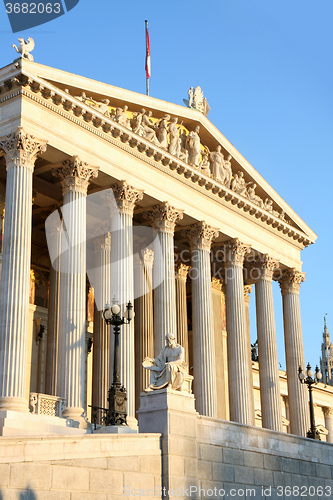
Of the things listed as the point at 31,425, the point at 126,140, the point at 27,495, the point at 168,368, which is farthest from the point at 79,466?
the point at 126,140

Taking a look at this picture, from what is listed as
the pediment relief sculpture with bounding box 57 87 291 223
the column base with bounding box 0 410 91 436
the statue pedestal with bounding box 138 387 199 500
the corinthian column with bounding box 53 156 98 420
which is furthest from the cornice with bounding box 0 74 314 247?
the statue pedestal with bounding box 138 387 199 500

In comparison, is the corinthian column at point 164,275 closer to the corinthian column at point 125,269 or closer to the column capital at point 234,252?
the corinthian column at point 125,269

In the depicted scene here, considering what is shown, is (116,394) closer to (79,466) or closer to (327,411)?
(79,466)

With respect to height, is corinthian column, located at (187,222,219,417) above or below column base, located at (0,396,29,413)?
above

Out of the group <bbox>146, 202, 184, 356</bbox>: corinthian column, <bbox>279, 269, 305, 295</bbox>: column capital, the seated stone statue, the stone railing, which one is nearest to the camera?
the seated stone statue

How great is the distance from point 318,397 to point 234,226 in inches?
1154

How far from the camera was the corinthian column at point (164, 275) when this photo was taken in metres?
34.8

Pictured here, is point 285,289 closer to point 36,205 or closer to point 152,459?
point 36,205

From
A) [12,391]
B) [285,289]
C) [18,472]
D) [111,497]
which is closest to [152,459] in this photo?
[111,497]

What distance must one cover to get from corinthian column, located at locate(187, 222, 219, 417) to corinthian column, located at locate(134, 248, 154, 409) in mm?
2407

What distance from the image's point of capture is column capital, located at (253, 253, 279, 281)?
144ft

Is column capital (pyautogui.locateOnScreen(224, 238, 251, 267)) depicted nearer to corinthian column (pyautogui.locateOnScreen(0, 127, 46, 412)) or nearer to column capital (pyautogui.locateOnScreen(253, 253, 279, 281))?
column capital (pyautogui.locateOnScreen(253, 253, 279, 281))

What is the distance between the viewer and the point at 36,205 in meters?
37.2

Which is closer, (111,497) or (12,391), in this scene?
(111,497)
